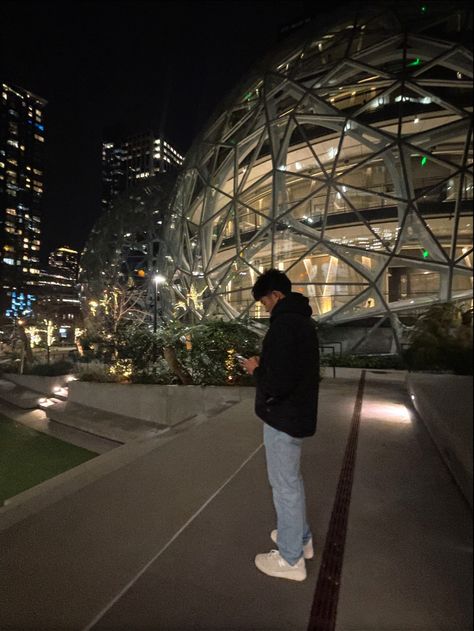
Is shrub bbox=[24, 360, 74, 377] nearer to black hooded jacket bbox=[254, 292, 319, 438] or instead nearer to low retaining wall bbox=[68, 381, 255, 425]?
low retaining wall bbox=[68, 381, 255, 425]

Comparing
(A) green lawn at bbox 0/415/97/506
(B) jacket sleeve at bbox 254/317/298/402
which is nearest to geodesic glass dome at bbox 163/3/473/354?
(B) jacket sleeve at bbox 254/317/298/402

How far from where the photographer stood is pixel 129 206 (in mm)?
31062

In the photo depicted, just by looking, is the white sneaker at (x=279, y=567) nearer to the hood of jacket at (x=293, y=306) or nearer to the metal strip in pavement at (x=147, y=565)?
the metal strip in pavement at (x=147, y=565)

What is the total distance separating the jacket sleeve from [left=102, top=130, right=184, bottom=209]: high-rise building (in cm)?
15652

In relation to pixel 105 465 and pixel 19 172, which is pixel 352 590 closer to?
pixel 105 465

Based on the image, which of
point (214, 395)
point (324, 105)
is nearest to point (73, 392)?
point (214, 395)

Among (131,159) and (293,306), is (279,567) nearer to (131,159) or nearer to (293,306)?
(293,306)

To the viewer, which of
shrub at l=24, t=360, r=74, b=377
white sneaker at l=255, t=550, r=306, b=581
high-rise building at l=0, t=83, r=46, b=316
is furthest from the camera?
high-rise building at l=0, t=83, r=46, b=316

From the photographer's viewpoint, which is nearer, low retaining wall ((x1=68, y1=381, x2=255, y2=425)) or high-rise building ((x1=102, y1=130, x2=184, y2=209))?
low retaining wall ((x1=68, y1=381, x2=255, y2=425))

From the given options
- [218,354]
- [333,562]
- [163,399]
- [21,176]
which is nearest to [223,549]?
[333,562]

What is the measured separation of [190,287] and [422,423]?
13.4 metres

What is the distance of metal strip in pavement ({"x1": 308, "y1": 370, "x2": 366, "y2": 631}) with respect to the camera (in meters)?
2.11

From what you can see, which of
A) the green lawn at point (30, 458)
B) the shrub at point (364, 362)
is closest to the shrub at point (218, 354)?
the green lawn at point (30, 458)

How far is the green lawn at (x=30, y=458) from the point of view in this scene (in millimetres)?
→ 7394
